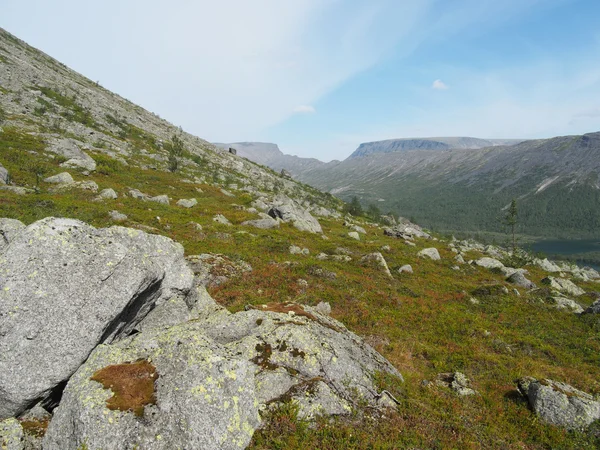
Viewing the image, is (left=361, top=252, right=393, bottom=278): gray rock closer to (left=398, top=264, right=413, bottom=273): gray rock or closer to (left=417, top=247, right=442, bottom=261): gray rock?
(left=398, top=264, right=413, bottom=273): gray rock

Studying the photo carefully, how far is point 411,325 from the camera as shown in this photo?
874 inches

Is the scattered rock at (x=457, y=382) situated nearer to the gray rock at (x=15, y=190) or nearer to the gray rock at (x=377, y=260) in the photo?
the gray rock at (x=377, y=260)

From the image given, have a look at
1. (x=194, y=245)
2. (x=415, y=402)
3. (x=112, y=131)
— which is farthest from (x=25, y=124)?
(x=415, y=402)

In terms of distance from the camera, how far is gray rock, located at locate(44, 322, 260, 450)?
7.32 metres

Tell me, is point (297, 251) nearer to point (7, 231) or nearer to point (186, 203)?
point (186, 203)

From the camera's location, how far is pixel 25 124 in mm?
66812

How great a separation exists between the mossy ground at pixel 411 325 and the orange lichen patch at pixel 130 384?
322 cm

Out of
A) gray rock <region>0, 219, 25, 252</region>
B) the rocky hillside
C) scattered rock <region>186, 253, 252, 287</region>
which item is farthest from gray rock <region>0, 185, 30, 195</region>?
scattered rock <region>186, 253, 252, 287</region>

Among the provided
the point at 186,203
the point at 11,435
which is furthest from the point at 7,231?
the point at 186,203

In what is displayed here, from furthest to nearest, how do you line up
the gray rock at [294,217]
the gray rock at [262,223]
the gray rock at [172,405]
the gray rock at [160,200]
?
the gray rock at [294,217] < the gray rock at [262,223] < the gray rock at [160,200] < the gray rock at [172,405]

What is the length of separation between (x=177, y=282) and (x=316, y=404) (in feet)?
28.5

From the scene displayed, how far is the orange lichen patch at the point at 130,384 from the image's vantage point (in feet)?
25.5

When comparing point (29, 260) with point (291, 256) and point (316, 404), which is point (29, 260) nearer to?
point (316, 404)

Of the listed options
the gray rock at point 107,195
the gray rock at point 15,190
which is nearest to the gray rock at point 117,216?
the gray rock at point 107,195
